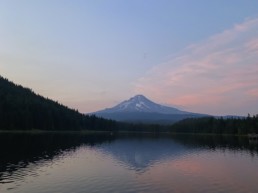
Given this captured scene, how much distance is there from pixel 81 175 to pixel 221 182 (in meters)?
20.6

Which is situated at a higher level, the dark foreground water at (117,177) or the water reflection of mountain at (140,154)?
the water reflection of mountain at (140,154)

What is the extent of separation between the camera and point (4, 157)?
73188mm

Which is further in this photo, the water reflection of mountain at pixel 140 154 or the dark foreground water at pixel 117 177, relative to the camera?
the water reflection of mountain at pixel 140 154

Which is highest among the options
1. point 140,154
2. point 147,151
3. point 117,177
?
point 147,151

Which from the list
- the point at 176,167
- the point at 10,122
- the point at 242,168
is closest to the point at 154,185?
the point at 176,167

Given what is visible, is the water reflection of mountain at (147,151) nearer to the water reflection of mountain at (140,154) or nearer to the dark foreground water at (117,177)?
the water reflection of mountain at (140,154)

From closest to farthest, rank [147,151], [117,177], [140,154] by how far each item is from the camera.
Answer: [117,177] < [140,154] < [147,151]

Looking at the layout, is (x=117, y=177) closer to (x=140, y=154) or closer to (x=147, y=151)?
(x=140, y=154)

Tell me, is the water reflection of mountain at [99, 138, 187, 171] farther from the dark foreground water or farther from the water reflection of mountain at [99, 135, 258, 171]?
the dark foreground water

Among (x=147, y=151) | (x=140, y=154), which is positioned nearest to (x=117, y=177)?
(x=140, y=154)

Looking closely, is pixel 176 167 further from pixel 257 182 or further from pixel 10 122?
pixel 10 122

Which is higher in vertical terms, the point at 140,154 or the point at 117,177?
the point at 140,154

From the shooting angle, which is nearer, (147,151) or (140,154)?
(140,154)

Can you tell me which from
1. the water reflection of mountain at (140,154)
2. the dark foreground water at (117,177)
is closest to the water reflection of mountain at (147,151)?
the water reflection of mountain at (140,154)
